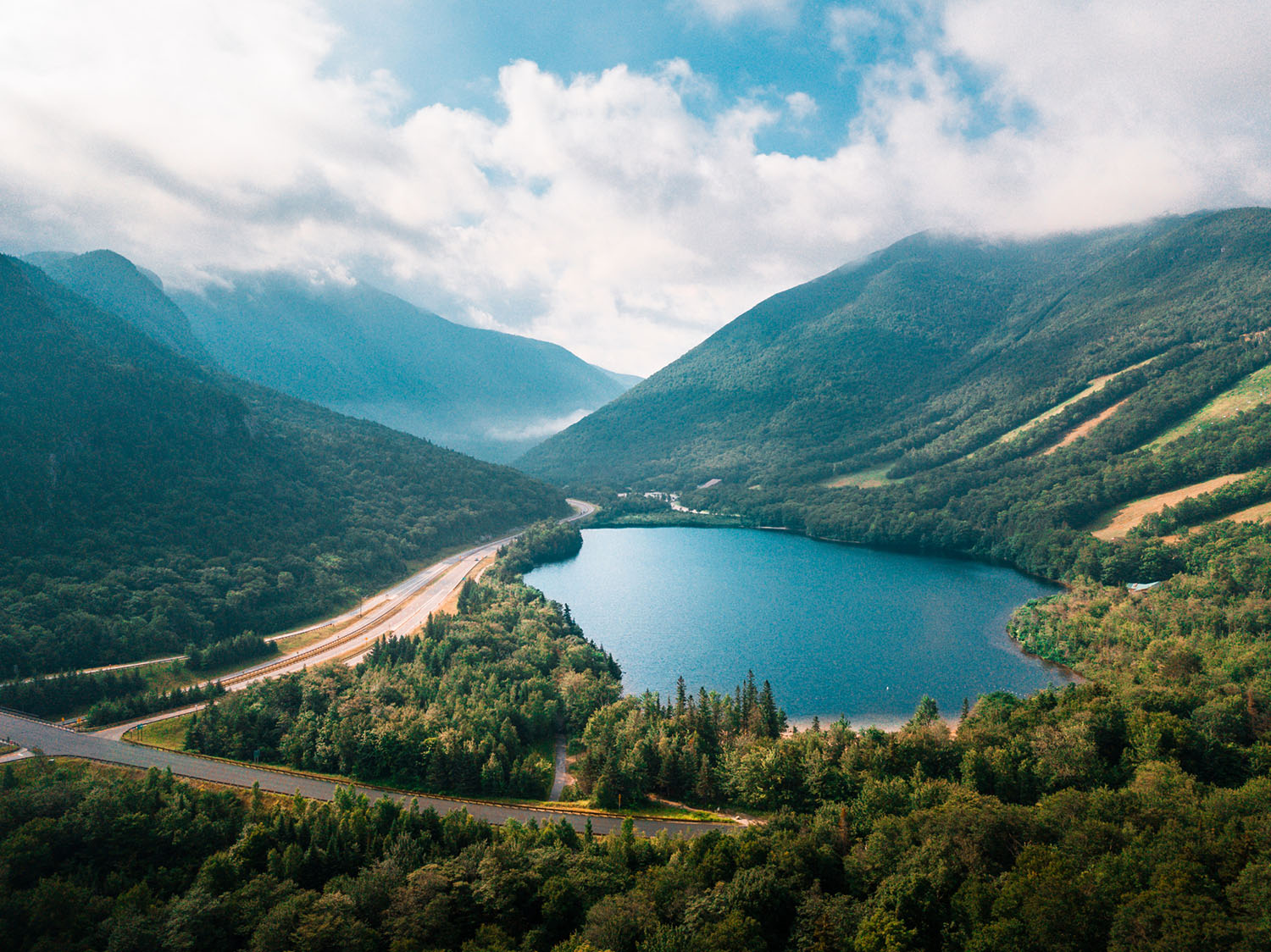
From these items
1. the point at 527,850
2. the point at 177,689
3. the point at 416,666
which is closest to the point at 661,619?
the point at 416,666

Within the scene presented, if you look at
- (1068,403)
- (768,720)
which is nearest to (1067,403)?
(1068,403)

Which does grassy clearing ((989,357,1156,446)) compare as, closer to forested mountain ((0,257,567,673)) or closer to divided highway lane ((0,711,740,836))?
forested mountain ((0,257,567,673))

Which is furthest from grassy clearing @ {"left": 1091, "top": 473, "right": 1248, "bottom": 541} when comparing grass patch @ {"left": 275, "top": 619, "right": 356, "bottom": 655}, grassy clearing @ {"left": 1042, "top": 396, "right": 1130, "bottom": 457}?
grass patch @ {"left": 275, "top": 619, "right": 356, "bottom": 655}

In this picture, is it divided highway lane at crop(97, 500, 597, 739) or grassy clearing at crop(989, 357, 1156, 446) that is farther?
grassy clearing at crop(989, 357, 1156, 446)

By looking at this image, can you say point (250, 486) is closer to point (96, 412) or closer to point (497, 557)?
point (96, 412)

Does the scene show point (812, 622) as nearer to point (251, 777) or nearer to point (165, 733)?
point (251, 777)

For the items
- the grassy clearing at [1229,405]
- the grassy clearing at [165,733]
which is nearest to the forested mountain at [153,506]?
the grassy clearing at [165,733]
